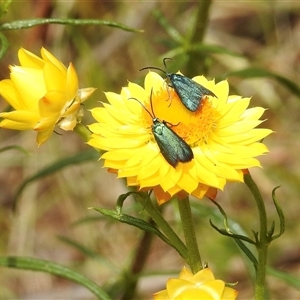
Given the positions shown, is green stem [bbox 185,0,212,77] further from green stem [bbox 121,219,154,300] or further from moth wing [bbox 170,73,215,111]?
moth wing [bbox 170,73,215,111]

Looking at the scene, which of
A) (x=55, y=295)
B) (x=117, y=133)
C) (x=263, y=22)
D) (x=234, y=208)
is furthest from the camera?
(x=263, y=22)

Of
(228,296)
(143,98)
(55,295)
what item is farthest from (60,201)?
(228,296)

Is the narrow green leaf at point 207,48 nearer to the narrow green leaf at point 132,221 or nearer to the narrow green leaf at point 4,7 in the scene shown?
the narrow green leaf at point 4,7

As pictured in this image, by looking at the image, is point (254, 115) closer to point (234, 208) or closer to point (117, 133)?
point (117, 133)

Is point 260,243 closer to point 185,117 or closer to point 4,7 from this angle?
point 185,117

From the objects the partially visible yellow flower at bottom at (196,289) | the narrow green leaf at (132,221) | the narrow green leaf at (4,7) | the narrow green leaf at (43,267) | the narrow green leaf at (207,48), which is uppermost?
the narrow green leaf at (4,7)

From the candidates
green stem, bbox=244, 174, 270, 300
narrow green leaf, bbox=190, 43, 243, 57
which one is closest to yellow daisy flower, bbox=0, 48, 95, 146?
green stem, bbox=244, 174, 270, 300

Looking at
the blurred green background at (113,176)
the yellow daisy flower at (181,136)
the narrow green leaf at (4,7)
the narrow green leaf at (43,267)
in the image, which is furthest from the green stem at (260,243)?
the blurred green background at (113,176)
